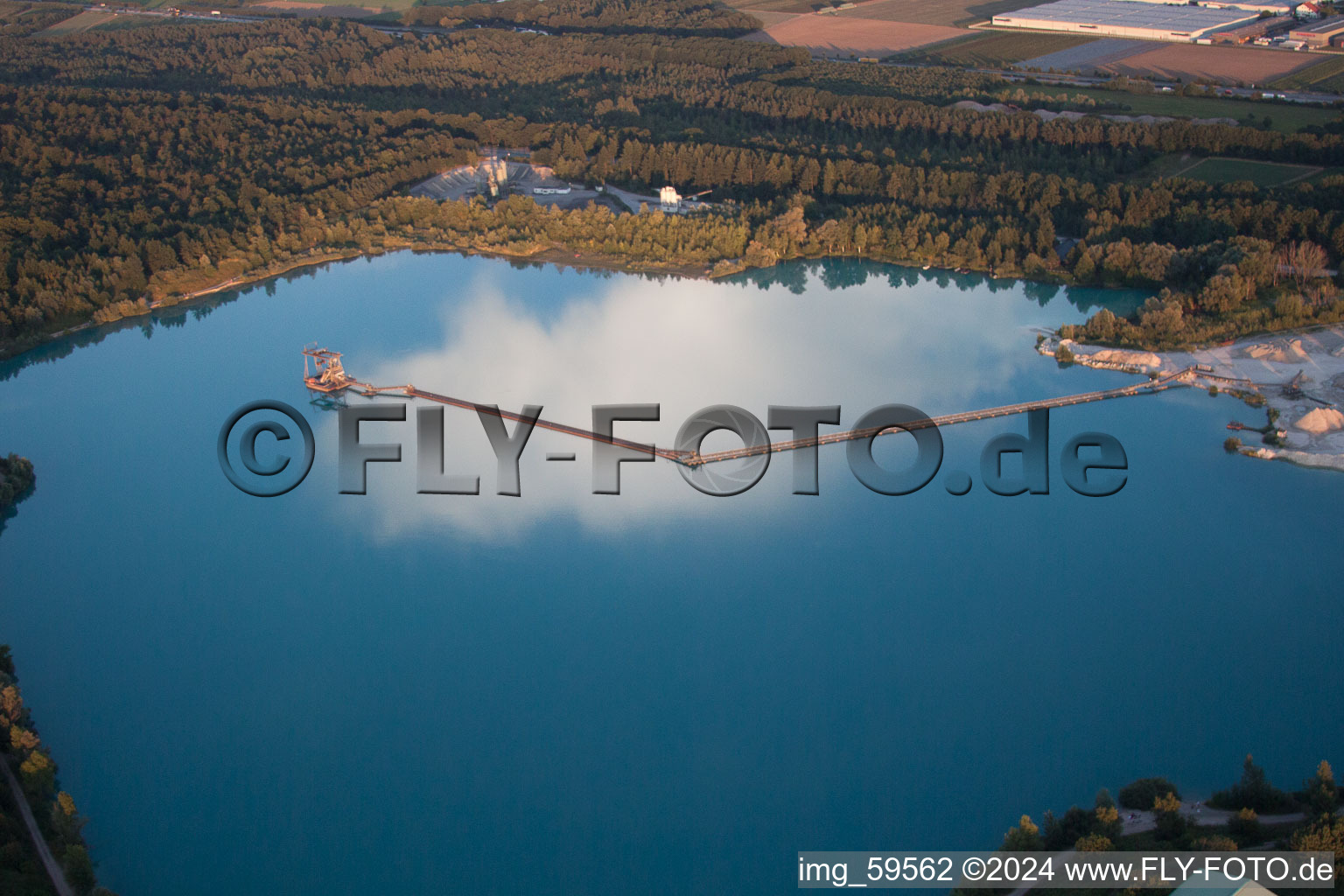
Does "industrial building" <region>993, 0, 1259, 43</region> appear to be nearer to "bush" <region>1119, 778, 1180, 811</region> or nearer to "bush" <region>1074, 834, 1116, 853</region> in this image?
"bush" <region>1119, 778, 1180, 811</region>

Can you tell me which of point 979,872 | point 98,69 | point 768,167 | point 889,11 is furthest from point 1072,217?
point 98,69

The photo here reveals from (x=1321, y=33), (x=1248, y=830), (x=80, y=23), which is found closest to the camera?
(x=1248, y=830)

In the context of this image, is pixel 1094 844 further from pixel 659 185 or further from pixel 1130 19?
pixel 1130 19

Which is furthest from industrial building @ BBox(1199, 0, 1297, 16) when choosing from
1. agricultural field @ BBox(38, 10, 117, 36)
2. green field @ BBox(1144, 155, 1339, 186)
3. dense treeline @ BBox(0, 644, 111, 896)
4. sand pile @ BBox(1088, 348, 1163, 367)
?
dense treeline @ BBox(0, 644, 111, 896)

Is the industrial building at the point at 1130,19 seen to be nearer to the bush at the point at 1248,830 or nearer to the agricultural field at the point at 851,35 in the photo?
the agricultural field at the point at 851,35

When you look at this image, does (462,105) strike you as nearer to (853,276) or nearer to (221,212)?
(221,212)

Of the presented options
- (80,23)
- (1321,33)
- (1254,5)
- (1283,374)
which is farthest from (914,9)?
(80,23)
